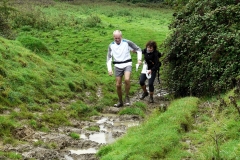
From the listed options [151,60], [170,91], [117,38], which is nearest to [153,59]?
[151,60]

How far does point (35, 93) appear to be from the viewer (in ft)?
38.3

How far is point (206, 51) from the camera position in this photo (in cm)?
1209

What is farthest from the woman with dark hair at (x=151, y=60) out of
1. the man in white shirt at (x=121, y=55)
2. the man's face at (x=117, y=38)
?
the man's face at (x=117, y=38)

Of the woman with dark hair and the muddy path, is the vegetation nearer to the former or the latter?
the muddy path

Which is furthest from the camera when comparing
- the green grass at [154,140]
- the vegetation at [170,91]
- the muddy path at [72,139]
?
the muddy path at [72,139]

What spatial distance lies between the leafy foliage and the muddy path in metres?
2.60

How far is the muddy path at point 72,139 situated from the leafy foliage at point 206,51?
2597 millimetres

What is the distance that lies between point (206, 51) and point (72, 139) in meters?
5.61

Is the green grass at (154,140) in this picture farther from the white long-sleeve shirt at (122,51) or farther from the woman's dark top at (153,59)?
the white long-sleeve shirt at (122,51)

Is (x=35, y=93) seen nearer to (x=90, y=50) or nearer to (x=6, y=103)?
(x=6, y=103)

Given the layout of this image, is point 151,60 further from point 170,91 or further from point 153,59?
point 170,91

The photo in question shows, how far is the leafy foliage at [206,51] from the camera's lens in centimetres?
1109

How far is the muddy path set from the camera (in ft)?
25.5

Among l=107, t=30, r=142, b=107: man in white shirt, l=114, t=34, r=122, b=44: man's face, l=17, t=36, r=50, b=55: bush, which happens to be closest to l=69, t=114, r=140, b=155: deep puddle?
l=107, t=30, r=142, b=107: man in white shirt
